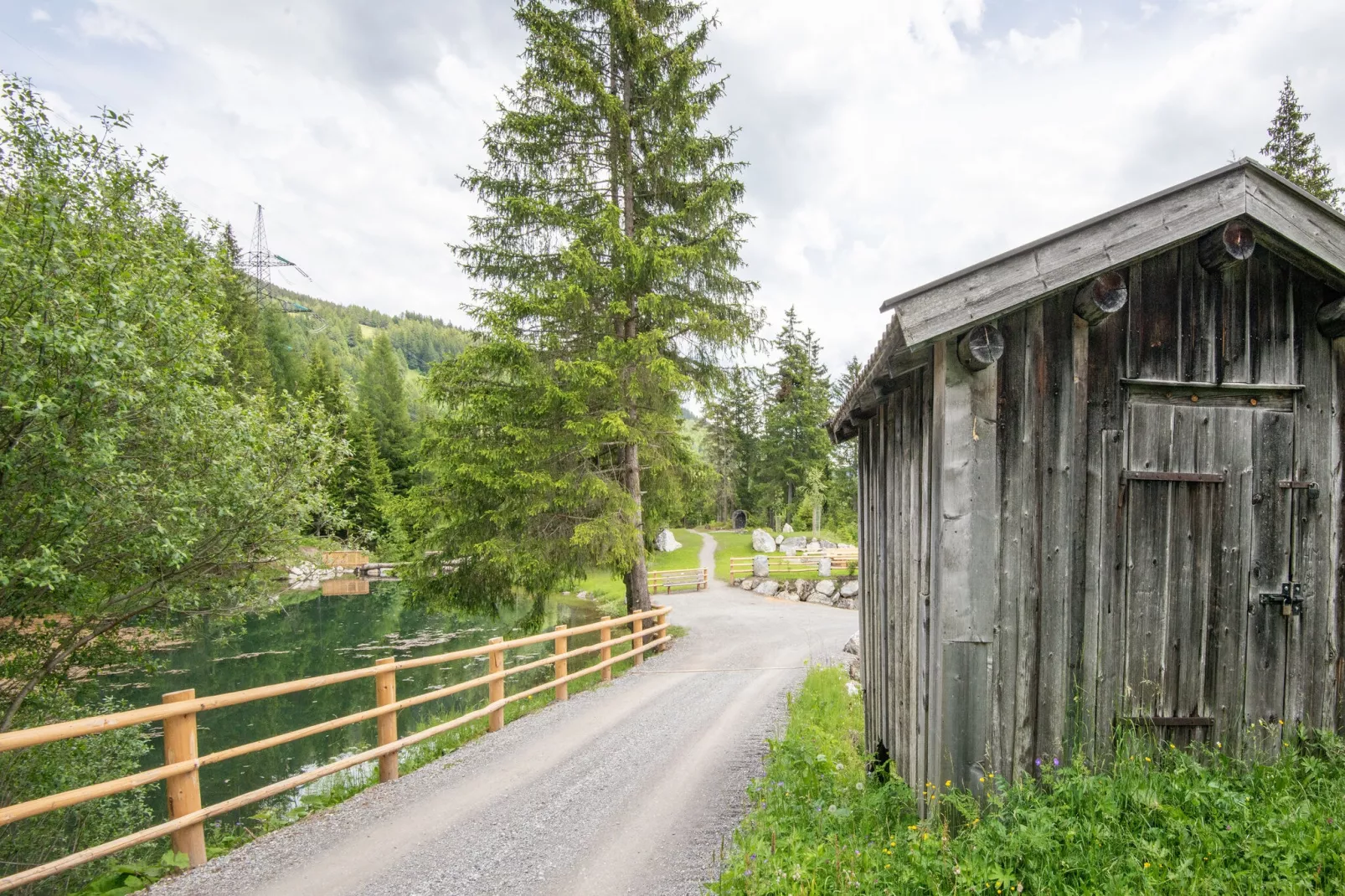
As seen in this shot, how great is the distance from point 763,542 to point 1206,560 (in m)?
30.5

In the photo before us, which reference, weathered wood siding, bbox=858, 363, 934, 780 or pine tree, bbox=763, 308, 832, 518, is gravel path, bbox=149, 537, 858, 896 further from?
pine tree, bbox=763, 308, 832, 518

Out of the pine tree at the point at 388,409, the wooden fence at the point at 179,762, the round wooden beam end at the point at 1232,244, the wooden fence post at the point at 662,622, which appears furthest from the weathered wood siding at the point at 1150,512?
the pine tree at the point at 388,409

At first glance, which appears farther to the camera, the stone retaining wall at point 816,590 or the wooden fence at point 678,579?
the wooden fence at point 678,579

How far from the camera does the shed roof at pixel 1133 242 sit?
3.38 m

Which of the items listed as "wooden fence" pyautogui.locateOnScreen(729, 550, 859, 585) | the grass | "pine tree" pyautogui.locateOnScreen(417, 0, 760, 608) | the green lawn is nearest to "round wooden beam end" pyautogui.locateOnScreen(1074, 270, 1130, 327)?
the grass

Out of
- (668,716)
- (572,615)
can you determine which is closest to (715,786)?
(668,716)

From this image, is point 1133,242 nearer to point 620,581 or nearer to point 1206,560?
point 1206,560

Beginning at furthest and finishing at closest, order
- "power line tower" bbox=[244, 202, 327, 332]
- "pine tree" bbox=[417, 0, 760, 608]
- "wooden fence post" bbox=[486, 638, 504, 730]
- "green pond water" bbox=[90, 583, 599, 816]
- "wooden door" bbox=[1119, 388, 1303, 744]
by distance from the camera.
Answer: "power line tower" bbox=[244, 202, 327, 332]
"pine tree" bbox=[417, 0, 760, 608]
"green pond water" bbox=[90, 583, 599, 816]
"wooden fence post" bbox=[486, 638, 504, 730]
"wooden door" bbox=[1119, 388, 1303, 744]

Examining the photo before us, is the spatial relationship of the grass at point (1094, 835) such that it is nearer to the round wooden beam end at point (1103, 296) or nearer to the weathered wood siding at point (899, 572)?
the weathered wood siding at point (899, 572)

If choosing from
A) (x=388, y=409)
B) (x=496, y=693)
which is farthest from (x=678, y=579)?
(x=388, y=409)

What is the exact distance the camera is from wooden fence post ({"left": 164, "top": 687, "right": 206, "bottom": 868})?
4.19 m

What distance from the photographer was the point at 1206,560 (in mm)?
3609

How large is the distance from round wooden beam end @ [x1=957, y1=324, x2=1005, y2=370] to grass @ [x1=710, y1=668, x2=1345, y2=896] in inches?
86.1

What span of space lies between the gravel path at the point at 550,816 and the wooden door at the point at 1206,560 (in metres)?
3.01
